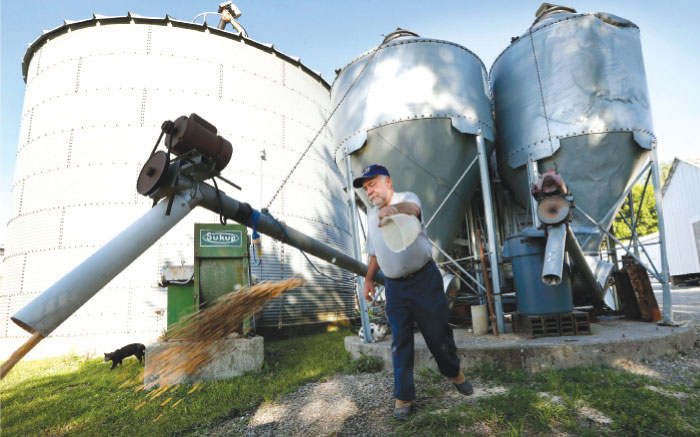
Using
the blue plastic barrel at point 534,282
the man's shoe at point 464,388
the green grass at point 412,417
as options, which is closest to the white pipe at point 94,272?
the green grass at point 412,417

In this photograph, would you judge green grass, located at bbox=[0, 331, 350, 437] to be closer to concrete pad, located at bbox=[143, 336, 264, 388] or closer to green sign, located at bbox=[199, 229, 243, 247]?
concrete pad, located at bbox=[143, 336, 264, 388]

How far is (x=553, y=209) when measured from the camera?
436cm

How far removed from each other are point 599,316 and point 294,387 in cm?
564

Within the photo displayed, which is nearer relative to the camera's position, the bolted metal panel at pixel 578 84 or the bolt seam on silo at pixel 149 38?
the bolted metal panel at pixel 578 84

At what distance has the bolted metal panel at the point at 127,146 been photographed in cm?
776

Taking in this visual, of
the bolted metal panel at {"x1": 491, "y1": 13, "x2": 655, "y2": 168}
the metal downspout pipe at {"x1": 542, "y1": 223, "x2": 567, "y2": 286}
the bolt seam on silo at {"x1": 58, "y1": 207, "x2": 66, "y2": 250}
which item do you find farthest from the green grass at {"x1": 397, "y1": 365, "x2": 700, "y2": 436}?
the bolt seam on silo at {"x1": 58, "y1": 207, "x2": 66, "y2": 250}

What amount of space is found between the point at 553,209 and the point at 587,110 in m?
2.28

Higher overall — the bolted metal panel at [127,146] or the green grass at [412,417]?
the bolted metal panel at [127,146]

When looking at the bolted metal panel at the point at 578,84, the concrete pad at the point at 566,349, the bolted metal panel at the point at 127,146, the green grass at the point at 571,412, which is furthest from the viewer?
the bolted metal panel at the point at 127,146

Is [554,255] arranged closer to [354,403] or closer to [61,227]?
[354,403]

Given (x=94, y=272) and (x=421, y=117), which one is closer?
(x=94, y=272)

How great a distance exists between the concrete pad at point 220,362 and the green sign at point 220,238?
136 cm

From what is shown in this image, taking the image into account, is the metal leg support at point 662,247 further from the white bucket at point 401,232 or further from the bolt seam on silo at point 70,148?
the bolt seam on silo at point 70,148

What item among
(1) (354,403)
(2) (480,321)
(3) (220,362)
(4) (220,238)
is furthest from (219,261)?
(2) (480,321)
